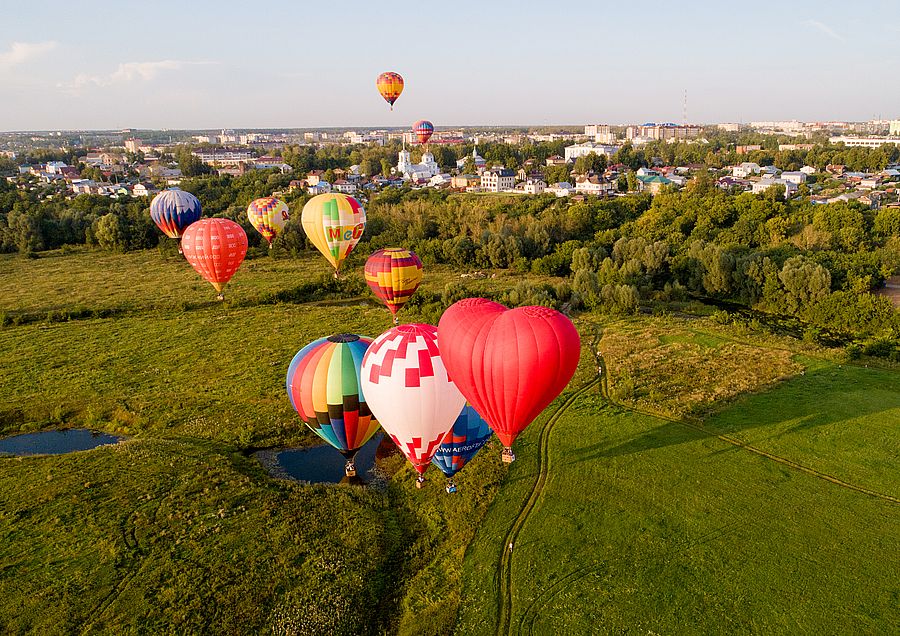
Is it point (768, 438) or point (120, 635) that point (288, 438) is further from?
point (768, 438)

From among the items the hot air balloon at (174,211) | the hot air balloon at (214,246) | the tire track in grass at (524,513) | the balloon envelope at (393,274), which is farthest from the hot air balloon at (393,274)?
the hot air balloon at (174,211)

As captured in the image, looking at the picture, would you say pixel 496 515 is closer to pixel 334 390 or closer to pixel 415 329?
pixel 334 390

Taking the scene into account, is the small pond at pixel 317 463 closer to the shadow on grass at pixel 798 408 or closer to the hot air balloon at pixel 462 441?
the hot air balloon at pixel 462 441

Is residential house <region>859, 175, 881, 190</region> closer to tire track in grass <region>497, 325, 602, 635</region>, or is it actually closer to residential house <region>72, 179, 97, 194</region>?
tire track in grass <region>497, 325, 602, 635</region>

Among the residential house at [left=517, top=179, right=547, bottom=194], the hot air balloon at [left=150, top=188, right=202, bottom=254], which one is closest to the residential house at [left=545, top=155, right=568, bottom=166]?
the residential house at [left=517, top=179, right=547, bottom=194]

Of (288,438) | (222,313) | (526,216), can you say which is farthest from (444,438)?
(526,216)

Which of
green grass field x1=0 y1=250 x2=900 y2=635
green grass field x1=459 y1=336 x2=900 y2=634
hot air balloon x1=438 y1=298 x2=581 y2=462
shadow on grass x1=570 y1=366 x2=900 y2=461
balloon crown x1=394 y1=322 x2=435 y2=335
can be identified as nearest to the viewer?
hot air balloon x1=438 y1=298 x2=581 y2=462
